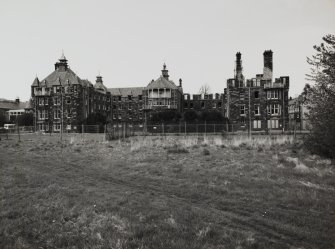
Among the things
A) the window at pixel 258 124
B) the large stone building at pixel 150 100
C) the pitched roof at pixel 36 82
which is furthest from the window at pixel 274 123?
the pitched roof at pixel 36 82

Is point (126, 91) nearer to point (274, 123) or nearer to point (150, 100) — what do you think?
point (150, 100)

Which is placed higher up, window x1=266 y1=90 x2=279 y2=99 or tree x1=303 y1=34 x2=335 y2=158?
window x1=266 y1=90 x2=279 y2=99

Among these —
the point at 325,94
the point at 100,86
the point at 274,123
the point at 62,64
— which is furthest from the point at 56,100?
the point at 325,94

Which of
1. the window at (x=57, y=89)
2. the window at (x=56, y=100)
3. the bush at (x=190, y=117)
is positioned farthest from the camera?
the window at (x=57, y=89)

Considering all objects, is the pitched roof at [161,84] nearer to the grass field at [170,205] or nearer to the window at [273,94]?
the window at [273,94]

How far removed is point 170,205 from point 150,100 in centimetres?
6323

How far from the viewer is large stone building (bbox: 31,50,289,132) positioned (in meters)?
63.0

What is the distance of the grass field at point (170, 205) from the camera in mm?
7180

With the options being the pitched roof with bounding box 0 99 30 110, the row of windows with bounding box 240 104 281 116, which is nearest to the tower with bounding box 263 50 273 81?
the row of windows with bounding box 240 104 281 116

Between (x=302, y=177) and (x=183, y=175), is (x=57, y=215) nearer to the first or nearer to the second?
(x=183, y=175)

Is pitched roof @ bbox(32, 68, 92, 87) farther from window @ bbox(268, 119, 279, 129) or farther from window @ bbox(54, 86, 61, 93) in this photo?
window @ bbox(268, 119, 279, 129)

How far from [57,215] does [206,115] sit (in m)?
51.2

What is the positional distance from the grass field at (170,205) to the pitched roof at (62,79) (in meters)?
57.8

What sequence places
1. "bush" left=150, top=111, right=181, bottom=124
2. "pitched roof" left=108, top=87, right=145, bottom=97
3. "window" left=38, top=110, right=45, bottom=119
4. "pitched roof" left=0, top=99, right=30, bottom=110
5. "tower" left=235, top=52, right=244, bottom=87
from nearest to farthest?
Result: 1. "bush" left=150, top=111, right=181, bottom=124
2. "tower" left=235, top=52, right=244, bottom=87
3. "window" left=38, top=110, right=45, bottom=119
4. "pitched roof" left=108, top=87, right=145, bottom=97
5. "pitched roof" left=0, top=99, right=30, bottom=110
